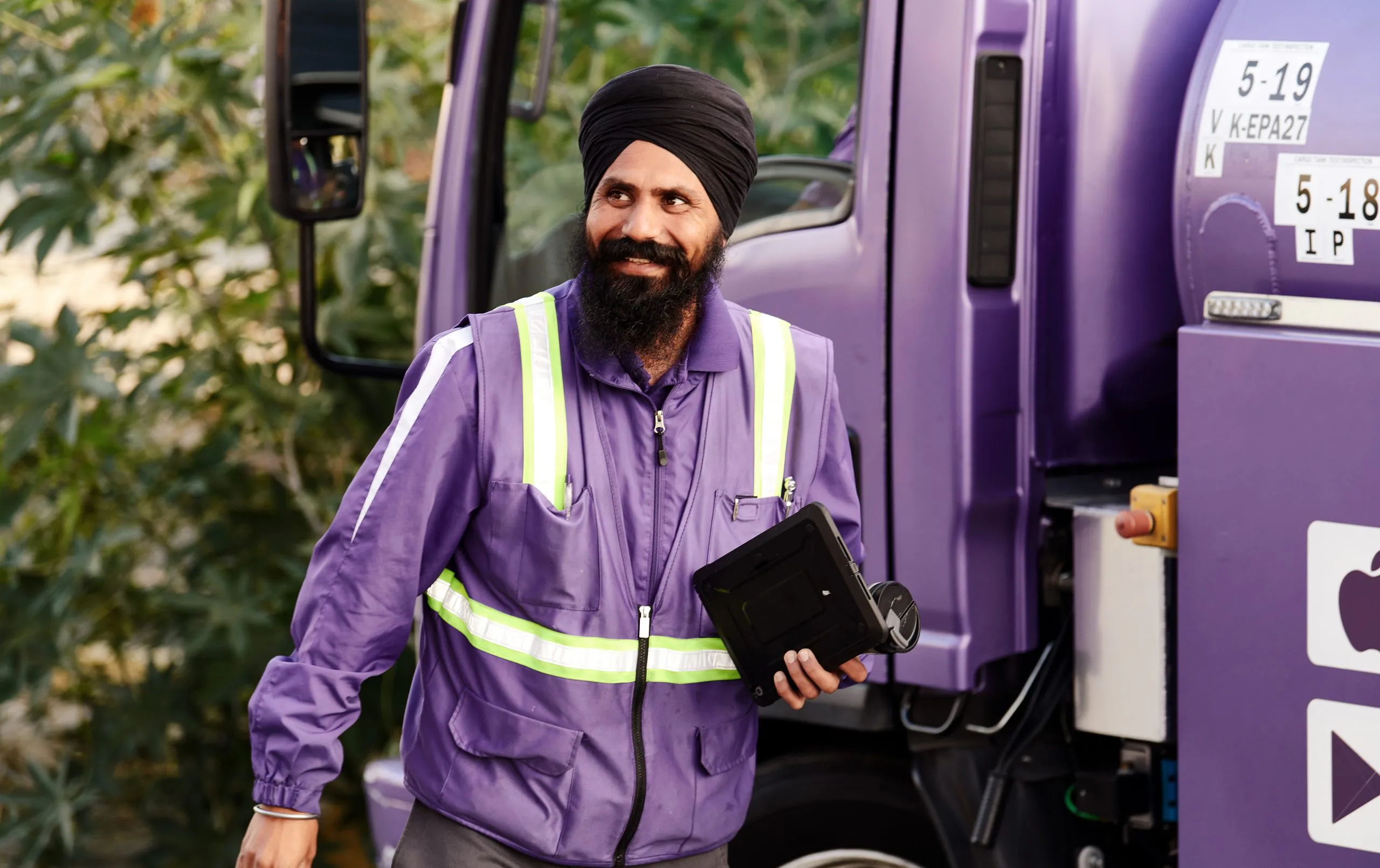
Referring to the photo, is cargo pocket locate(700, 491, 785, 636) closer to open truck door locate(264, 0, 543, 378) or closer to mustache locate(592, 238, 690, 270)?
mustache locate(592, 238, 690, 270)

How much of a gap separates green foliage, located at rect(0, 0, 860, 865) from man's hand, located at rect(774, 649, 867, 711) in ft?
7.99

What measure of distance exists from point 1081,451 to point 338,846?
289 centimetres

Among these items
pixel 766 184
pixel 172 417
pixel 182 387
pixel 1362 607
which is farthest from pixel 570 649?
pixel 172 417

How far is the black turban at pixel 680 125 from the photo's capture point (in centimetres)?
208

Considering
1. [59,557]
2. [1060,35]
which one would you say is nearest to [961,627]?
[1060,35]

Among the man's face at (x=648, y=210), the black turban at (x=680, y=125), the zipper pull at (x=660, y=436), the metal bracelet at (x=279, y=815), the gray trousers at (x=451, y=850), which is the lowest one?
the gray trousers at (x=451, y=850)

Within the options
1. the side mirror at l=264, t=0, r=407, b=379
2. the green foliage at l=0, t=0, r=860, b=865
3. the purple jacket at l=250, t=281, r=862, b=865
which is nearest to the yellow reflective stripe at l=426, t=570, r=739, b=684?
the purple jacket at l=250, t=281, r=862, b=865

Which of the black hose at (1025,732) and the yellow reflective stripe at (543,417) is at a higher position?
the yellow reflective stripe at (543,417)

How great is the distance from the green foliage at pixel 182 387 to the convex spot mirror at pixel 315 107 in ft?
4.14

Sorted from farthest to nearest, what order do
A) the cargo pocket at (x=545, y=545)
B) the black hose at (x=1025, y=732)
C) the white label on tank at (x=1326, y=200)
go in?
the black hose at (x=1025, y=732) < the white label on tank at (x=1326, y=200) < the cargo pocket at (x=545, y=545)

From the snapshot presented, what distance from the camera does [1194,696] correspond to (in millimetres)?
2303

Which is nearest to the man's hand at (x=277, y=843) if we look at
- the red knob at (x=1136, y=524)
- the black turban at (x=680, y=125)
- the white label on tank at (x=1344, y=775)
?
the black turban at (x=680, y=125)

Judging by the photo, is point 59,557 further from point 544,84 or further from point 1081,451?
point 1081,451

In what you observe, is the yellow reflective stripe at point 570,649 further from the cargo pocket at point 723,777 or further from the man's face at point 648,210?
the man's face at point 648,210
